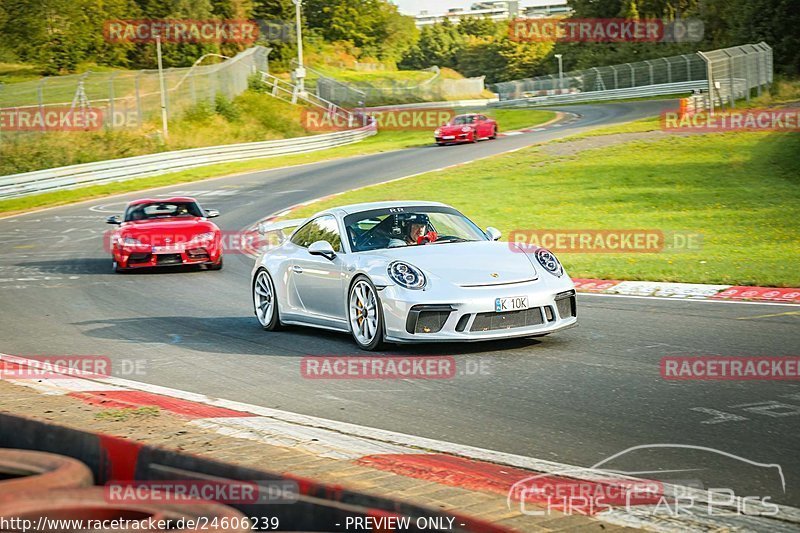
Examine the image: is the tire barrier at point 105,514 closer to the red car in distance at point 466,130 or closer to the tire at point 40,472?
the tire at point 40,472

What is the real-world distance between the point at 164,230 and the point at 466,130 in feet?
93.3

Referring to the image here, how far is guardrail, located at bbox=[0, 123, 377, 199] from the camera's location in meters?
34.2

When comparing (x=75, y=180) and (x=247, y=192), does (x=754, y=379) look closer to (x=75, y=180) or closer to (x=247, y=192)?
(x=247, y=192)

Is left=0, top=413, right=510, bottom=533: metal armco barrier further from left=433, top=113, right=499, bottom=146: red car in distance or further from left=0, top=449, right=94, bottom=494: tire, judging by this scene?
left=433, top=113, right=499, bottom=146: red car in distance

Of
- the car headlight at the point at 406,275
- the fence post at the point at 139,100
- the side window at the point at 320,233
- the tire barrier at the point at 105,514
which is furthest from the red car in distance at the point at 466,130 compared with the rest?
the tire barrier at the point at 105,514

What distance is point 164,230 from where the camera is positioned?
18.2 meters

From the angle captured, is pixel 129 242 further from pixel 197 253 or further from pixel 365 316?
pixel 365 316

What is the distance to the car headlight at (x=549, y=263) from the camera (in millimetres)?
10250

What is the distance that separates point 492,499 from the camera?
495 centimetres

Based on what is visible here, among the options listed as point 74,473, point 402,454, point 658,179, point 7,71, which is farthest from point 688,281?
point 7,71

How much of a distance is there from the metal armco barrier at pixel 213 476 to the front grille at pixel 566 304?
5707 mm

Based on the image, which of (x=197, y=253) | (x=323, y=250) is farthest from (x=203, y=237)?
(x=323, y=250)

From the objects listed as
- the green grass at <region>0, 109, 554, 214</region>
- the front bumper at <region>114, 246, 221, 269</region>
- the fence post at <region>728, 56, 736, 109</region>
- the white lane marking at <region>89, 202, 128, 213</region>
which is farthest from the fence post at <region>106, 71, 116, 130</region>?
the front bumper at <region>114, 246, 221, 269</region>

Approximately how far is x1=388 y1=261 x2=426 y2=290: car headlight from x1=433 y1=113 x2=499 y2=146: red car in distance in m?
35.6
